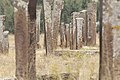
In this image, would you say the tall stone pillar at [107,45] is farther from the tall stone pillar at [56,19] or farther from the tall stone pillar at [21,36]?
the tall stone pillar at [56,19]

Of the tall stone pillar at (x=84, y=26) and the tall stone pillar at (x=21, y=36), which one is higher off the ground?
the tall stone pillar at (x=21, y=36)

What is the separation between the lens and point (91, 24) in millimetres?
24594

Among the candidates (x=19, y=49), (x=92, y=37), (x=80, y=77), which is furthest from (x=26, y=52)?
(x=92, y=37)

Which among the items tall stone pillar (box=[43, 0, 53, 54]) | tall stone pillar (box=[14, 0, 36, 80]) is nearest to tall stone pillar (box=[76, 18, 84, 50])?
tall stone pillar (box=[43, 0, 53, 54])

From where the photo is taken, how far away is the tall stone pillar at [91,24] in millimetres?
24391

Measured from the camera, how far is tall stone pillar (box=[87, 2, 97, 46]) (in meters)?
24.4

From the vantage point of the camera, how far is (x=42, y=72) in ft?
34.9

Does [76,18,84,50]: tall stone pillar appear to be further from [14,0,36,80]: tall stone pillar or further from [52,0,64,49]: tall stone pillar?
[14,0,36,80]: tall stone pillar

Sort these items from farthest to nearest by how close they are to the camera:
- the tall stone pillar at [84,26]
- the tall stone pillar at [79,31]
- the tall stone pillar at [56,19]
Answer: the tall stone pillar at [84,26]
the tall stone pillar at [79,31]
the tall stone pillar at [56,19]

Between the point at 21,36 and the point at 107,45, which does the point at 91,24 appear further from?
the point at 107,45

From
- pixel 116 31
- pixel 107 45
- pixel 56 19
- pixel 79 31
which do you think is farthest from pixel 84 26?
pixel 116 31

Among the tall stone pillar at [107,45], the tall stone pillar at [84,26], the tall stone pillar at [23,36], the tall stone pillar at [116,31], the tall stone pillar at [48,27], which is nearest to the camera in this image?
the tall stone pillar at [116,31]

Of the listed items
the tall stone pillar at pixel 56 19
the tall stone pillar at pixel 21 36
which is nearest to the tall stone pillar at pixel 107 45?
the tall stone pillar at pixel 21 36

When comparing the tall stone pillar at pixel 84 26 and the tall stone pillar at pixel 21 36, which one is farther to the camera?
the tall stone pillar at pixel 84 26
